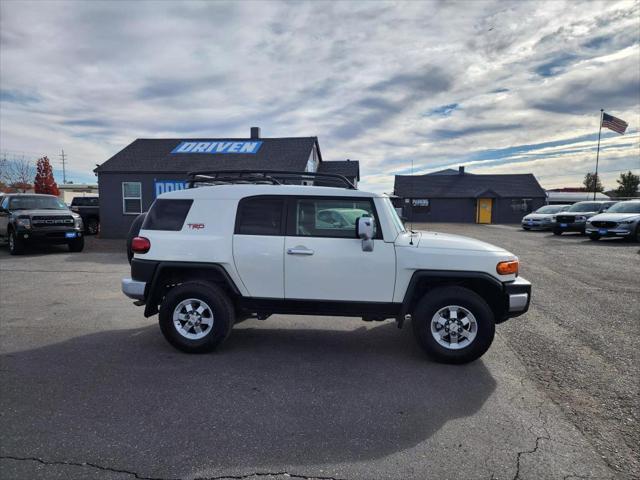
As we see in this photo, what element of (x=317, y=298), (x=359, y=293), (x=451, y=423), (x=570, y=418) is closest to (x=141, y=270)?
(x=317, y=298)

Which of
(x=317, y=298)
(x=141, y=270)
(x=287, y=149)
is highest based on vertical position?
(x=287, y=149)

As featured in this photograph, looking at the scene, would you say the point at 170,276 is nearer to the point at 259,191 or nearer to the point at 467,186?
the point at 259,191

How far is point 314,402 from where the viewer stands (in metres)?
3.61

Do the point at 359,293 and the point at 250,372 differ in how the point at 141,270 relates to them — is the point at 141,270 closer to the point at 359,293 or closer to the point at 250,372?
the point at 250,372

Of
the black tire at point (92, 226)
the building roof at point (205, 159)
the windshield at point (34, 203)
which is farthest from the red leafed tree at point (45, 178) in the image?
the windshield at point (34, 203)

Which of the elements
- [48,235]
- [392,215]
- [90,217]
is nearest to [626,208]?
[392,215]

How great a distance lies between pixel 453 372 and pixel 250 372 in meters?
2.13

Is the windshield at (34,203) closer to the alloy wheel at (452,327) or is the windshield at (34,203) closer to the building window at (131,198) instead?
the building window at (131,198)

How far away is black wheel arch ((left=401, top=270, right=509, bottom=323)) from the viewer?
443cm

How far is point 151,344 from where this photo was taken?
5051 mm

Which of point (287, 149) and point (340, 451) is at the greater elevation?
point (287, 149)

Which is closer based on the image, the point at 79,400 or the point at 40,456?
the point at 40,456

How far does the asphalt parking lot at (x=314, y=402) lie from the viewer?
2.76m

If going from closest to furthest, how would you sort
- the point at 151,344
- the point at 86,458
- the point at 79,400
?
the point at 86,458 → the point at 79,400 → the point at 151,344
